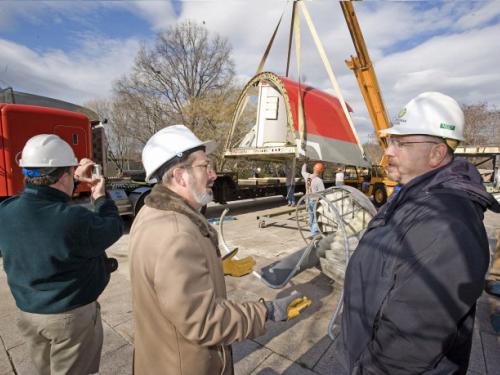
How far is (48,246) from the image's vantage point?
157 cm

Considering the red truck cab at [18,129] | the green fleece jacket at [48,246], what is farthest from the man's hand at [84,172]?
the red truck cab at [18,129]

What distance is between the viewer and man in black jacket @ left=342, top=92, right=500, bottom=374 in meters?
1.06

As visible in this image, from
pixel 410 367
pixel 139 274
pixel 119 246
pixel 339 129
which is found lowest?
pixel 119 246

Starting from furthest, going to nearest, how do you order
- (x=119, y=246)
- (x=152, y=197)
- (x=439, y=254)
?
(x=119, y=246), (x=152, y=197), (x=439, y=254)

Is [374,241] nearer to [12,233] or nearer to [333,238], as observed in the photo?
[12,233]

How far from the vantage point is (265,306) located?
1.38 meters

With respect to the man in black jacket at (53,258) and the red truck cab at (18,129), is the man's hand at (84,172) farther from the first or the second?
the red truck cab at (18,129)

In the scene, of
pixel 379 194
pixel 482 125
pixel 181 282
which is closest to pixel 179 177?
pixel 181 282

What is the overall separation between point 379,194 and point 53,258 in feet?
42.9

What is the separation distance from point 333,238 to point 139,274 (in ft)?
11.5

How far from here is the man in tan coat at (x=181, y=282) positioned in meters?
1.12

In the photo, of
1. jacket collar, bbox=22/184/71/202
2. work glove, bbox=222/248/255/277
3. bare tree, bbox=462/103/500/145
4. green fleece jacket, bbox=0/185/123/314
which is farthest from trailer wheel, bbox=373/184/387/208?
bare tree, bbox=462/103/500/145

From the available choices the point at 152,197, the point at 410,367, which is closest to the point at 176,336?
the point at 152,197

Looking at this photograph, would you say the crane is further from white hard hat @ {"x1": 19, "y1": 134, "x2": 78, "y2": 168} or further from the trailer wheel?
white hard hat @ {"x1": 19, "y1": 134, "x2": 78, "y2": 168}
